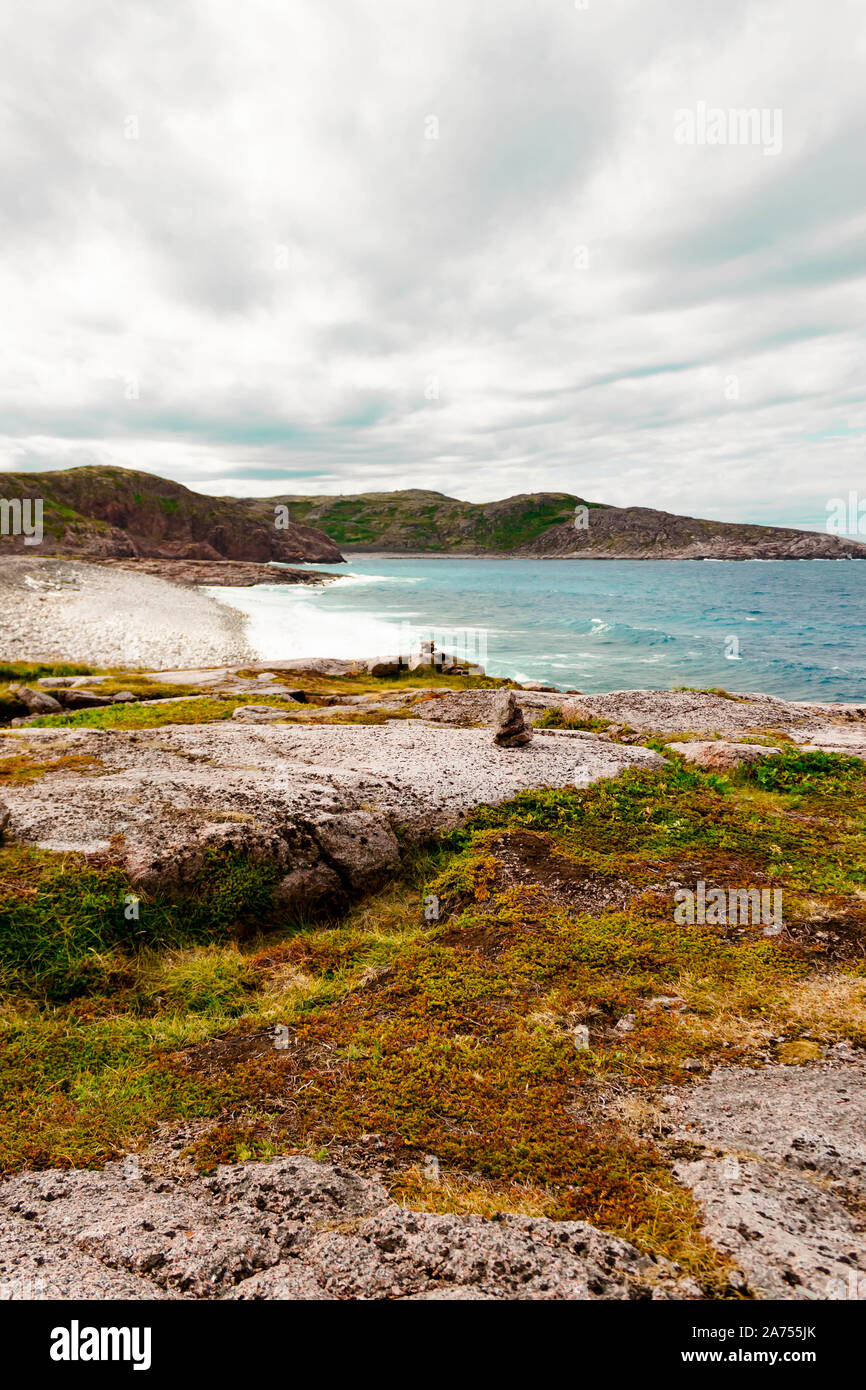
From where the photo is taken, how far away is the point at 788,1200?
167 inches

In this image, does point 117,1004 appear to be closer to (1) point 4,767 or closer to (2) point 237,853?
(2) point 237,853

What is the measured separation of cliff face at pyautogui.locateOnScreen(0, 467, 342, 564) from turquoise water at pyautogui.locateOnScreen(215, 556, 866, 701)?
64.6 meters

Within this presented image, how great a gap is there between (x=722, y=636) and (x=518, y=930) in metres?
74.3

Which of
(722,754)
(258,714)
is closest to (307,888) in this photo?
(258,714)

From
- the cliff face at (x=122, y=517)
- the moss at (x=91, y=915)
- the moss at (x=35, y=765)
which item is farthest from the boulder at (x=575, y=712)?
the cliff face at (x=122, y=517)

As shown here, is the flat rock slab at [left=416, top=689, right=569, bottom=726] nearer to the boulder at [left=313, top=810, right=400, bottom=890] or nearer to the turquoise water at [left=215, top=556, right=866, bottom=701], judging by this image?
the boulder at [left=313, top=810, right=400, bottom=890]

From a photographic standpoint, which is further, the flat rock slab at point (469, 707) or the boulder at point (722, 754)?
the flat rock slab at point (469, 707)

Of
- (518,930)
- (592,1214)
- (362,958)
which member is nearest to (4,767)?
(362,958)

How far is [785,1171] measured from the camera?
4.50 m

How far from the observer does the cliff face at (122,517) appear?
148m

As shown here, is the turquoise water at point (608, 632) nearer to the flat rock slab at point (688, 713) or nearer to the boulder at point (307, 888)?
the flat rock slab at point (688, 713)

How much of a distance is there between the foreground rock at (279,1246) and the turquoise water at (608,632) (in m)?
41.1

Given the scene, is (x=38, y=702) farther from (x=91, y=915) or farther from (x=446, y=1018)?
(x=446, y=1018)

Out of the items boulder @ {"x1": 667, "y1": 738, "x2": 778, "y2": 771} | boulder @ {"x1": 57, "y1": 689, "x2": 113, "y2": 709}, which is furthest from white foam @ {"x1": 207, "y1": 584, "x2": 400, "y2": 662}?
boulder @ {"x1": 667, "y1": 738, "x2": 778, "y2": 771}
